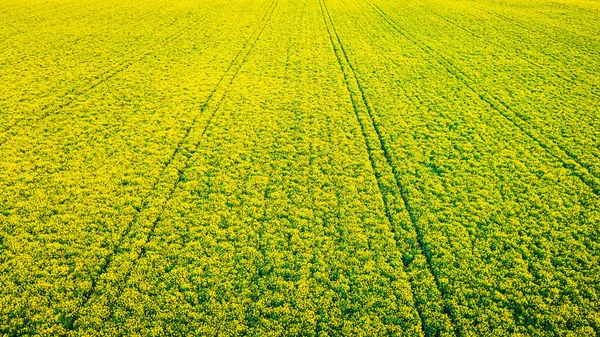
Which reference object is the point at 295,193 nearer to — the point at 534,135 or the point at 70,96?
the point at 534,135

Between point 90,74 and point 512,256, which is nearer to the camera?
point 512,256

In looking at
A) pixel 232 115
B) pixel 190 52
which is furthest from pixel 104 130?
pixel 190 52

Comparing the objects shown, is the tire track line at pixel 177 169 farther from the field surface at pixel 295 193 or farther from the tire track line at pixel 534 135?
the tire track line at pixel 534 135

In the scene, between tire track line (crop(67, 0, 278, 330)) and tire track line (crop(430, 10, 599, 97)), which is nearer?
tire track line (crop(67, 0, 278, 330))

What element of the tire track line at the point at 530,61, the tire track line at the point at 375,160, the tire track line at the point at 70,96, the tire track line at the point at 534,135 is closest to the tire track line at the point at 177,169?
the tire track line at the point at 70,96

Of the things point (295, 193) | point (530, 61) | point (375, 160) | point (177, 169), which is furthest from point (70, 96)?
point (530, 61)

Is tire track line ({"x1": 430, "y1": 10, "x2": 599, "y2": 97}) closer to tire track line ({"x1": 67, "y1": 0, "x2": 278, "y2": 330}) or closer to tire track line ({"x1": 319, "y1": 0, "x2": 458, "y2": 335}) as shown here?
tire track line ({"x1": 319, "y1": 0, "x2": 458, "y2": 335})

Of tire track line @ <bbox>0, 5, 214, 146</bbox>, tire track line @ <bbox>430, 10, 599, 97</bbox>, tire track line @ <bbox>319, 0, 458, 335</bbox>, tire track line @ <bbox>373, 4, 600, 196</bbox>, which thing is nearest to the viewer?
tire track line @ <bbox>319, 0, 458, 335</bbox>

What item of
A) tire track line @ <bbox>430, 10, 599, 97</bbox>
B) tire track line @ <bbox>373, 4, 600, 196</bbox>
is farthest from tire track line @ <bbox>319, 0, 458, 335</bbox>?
tire track line @ <bbox>430, 10, 599, 97</bbox>

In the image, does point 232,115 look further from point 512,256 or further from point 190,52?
point 512,256
